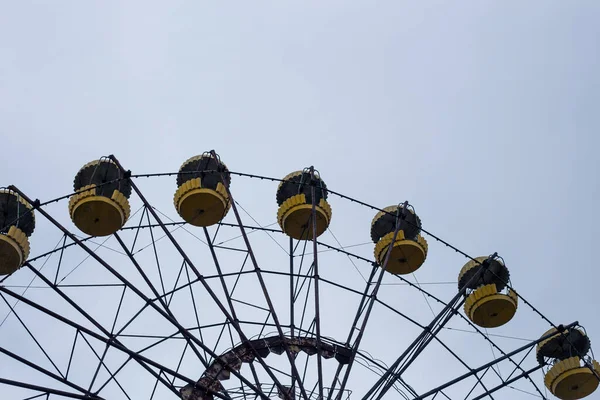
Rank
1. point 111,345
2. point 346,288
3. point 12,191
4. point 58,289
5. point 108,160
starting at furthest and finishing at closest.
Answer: point 346,288 < point 108,160 < point 12,191 < point 58,289 < point 111,345

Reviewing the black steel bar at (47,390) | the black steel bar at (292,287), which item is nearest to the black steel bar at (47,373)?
the black steel bar at (47,390)

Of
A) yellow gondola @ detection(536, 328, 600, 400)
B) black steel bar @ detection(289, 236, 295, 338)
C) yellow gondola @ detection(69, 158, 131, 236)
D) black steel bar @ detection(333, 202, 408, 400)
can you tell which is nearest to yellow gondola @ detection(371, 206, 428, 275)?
black steel bar @ detection(333, 202, 408, 400)


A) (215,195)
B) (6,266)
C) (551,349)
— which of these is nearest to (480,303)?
(551,349)

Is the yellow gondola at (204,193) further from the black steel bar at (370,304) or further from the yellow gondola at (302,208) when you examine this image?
the black steel bar at (370,304)

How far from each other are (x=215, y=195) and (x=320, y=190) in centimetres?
329

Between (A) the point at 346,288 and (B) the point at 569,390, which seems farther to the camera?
(A) the point at 346,288

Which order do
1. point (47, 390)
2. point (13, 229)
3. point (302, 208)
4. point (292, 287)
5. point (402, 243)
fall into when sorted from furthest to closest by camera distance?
point (402, 243) < point (292, 287) < point (302, 208) < point (13, 229) < point (47, 390)

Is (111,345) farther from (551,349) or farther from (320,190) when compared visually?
(551,349)

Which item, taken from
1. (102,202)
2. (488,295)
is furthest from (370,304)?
(102,202)

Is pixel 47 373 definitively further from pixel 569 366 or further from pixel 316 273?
pixel 569 366

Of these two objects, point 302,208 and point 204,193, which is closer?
point 204,193

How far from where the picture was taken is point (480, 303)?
24875mm

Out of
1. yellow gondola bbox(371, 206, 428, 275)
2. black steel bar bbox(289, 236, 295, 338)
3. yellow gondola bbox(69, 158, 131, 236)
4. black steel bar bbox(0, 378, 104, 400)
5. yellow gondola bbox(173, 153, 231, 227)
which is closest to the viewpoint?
black steel bar bbox(0, 378, 104, 400)

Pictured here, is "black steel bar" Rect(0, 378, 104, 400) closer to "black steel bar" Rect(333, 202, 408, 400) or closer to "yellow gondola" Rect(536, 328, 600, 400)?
"black steel bar" Rect(333, 202, 408, 400)
